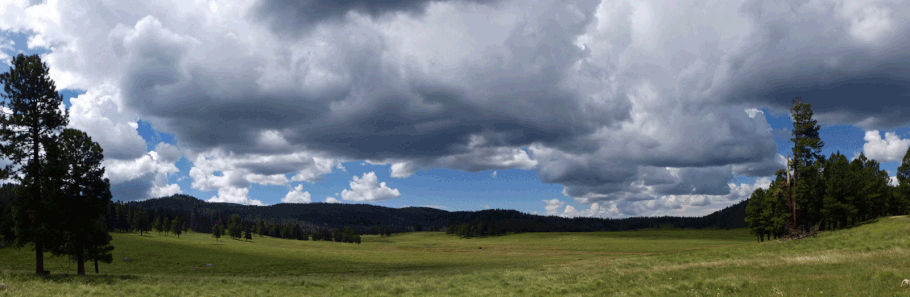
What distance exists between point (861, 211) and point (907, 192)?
2547 cm

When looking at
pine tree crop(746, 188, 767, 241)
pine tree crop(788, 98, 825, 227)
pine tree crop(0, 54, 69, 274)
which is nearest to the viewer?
pine tree crop(0, 54, 69, 274)

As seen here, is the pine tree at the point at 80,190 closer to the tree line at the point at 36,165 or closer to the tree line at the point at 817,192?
the tree line at the point at 36,165

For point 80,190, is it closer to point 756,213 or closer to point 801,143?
point 801,143

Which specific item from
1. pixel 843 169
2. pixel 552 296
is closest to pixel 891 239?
pixel 552 296

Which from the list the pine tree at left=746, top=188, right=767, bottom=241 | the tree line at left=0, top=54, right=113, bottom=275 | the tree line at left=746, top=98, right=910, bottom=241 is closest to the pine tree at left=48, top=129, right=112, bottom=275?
the tree line at left=0, top=54, right=113, bottom=275

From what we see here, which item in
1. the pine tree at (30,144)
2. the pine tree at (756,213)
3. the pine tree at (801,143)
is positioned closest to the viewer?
the pine tree at (30,144)

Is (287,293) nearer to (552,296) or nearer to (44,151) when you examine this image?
(552,296)

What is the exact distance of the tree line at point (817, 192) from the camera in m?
52.6

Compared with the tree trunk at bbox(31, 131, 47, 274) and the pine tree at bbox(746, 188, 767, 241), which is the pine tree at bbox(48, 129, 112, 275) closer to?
the tree trunk at bbox(31, 131, 47, 274)

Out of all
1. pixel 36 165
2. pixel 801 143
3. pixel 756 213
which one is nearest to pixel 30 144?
pixel 36 165

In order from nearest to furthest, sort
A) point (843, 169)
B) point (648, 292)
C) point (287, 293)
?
point (648, 292), point (287, 293), point (843, 169)

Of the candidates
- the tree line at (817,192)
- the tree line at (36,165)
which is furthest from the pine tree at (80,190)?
the tree line at (817,192)

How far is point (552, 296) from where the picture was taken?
19.8 meters

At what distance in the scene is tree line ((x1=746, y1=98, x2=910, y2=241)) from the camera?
173 feet
